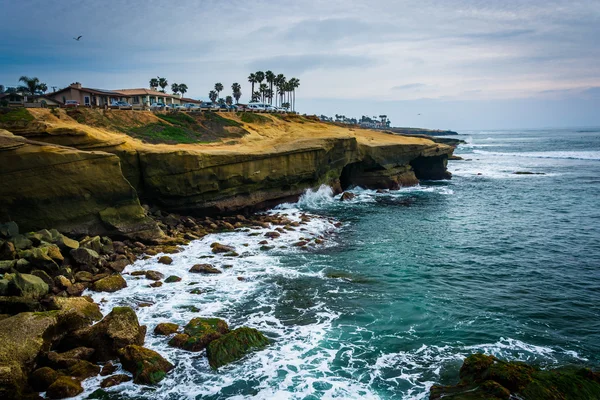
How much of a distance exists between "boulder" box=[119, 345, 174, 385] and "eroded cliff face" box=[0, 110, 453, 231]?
15.0 metres

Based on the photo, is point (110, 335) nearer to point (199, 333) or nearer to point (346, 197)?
point (199, 333)

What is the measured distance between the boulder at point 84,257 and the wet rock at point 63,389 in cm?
1043

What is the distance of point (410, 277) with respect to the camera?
2264 centimetres

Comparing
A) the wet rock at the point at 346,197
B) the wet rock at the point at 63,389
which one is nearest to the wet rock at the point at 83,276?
the wet rock at the point at 63,389

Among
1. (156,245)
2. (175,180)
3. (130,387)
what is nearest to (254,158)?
(175,180)

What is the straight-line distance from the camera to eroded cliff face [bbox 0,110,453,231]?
88.1ft

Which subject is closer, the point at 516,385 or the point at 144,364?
the point at 516,385

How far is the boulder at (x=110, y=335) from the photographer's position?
1455 cm

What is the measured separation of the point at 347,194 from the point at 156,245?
79.7 ft

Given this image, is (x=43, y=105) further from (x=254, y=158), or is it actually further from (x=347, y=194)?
(x=347, y=194)

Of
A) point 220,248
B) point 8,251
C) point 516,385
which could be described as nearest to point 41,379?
point 8,251

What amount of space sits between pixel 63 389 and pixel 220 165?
23.7 metres

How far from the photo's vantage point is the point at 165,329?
1625cm

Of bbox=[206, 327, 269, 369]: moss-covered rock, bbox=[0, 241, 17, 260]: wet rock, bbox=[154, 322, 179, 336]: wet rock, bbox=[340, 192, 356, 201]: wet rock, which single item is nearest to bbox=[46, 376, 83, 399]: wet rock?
bbox=[154, 322, 179, 336]: wet rock
